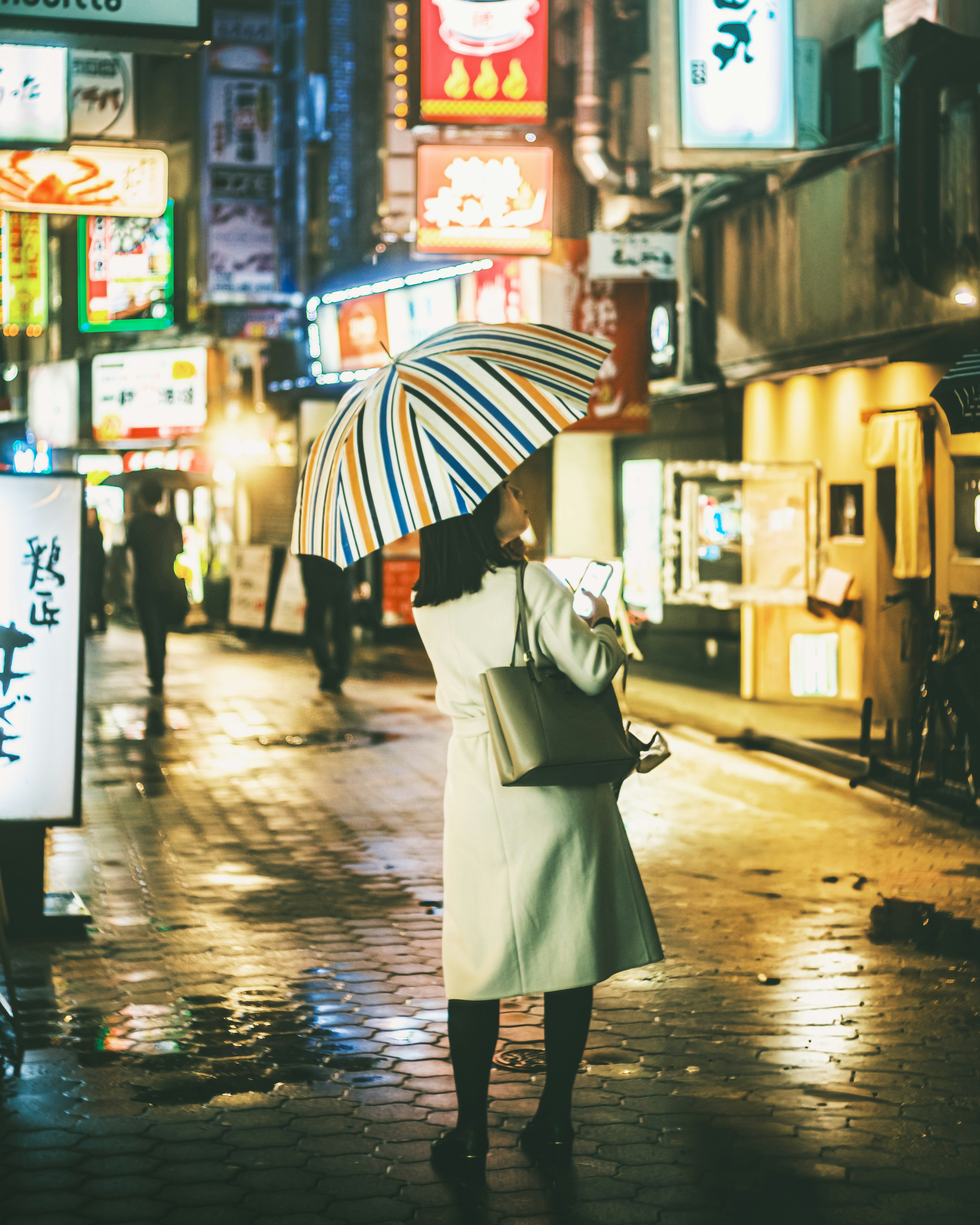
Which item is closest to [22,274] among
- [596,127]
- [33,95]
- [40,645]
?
[596,127]

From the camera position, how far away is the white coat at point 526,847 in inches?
177

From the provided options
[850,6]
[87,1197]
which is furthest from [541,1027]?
[850,6]

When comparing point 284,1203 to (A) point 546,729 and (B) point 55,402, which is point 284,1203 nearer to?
(A) point 546,729

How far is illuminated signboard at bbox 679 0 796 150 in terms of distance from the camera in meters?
13.8

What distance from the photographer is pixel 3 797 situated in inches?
278

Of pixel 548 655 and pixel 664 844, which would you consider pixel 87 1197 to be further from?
pixel 664 844

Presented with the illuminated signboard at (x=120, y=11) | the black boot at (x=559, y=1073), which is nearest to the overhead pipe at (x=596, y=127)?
the illuminated signboard at (x=120, y=11)

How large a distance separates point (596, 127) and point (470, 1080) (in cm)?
1670

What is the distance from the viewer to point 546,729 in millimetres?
4387

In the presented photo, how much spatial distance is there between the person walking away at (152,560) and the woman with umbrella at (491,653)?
13.0 metres

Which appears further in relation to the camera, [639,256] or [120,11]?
[639,256]

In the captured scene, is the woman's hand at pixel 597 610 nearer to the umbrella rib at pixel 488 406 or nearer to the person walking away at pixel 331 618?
the umbrella rib at pixel 488 406

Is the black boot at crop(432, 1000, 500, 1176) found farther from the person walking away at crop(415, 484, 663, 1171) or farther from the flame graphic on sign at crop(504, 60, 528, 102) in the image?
the flame graphic on sign at crop(504, 60, 528, 102)

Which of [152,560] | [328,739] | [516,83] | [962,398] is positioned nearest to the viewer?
[962,398]
